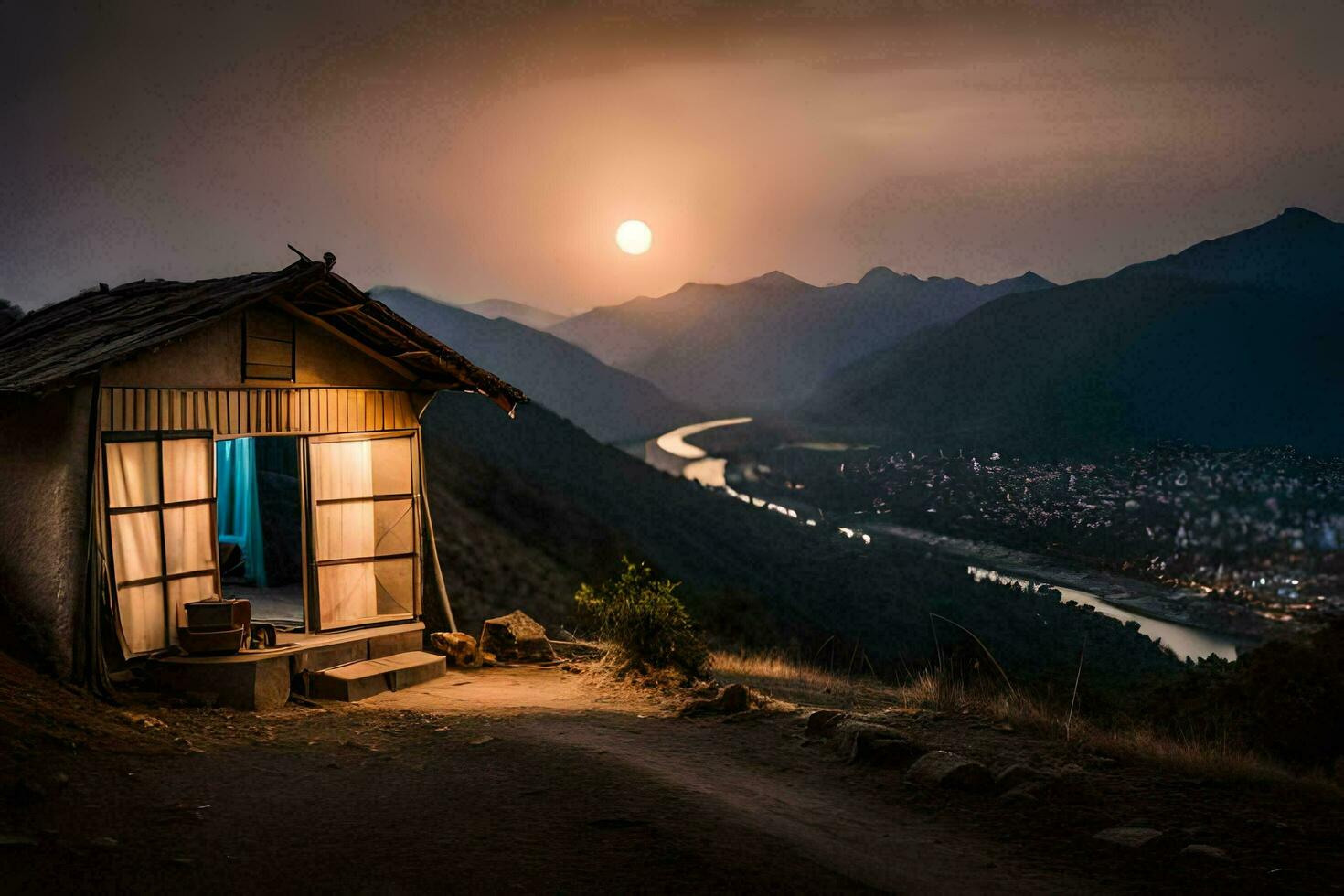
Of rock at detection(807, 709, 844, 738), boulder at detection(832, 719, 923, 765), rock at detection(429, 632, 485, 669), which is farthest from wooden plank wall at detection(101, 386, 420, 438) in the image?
boulder at detection(832, 719, 923, 765)

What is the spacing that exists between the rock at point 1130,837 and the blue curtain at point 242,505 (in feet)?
40.4

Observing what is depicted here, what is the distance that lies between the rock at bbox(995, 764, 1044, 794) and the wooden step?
256 inches

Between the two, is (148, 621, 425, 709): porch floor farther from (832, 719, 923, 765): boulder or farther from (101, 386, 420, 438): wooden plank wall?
(832, 719, 923, 765): boulder

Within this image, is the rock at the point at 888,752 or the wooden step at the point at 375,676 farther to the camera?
the wooden step at the point at 375,676

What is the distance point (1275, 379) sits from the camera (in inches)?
3809

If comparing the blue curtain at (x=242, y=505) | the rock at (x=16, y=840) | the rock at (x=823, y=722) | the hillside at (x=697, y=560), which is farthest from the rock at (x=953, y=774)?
the hillside at (x=697, y=560)

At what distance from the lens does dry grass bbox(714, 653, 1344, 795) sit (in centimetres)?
803

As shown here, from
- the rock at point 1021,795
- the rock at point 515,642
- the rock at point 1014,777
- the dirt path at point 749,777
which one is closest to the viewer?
the dirt path at point 749,777

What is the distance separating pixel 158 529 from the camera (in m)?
10.2

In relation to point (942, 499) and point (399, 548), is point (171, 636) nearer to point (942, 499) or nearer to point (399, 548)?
point (399, 548)

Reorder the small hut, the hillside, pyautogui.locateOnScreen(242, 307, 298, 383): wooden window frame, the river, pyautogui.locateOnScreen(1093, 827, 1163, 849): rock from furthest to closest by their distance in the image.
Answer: the river, the hillside, pyautogui.locateOnScreen(242, 307, 298, 383): wooden window frame, the small hut, pyautogui.locateOnScreen(1093, 827, 1163, 849): rock

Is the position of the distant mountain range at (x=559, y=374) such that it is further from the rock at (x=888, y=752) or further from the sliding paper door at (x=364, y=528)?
the rock at (x=888, y=752)

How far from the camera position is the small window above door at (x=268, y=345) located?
1095 cm

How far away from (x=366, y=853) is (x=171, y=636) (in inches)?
228
